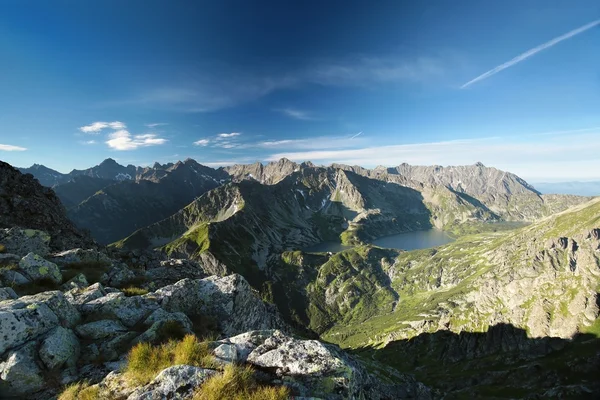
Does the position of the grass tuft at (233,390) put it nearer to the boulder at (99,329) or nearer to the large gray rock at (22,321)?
the boulder at (99,329)

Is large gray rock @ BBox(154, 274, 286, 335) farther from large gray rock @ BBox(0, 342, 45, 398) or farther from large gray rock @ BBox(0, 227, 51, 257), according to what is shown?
large gray rock @ BBox(0, 227, 51, 257)

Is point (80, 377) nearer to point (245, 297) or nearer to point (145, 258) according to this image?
point (245, 297)

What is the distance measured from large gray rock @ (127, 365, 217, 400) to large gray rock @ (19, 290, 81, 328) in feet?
26.6

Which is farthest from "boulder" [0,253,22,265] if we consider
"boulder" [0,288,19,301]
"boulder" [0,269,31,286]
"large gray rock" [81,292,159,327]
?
"large gray rock" [81,292,159,327]

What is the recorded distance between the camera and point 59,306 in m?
14.2

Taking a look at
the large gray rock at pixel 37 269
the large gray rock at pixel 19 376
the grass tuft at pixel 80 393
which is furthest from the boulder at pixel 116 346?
the large gray rock at pixel 37 269

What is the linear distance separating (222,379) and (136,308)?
11.1 metres

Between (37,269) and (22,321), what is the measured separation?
1180 cm

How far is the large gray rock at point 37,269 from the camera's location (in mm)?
20203

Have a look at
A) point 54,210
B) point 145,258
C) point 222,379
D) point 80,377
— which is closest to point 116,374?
point 80,377

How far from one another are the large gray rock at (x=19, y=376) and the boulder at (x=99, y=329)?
109 inches

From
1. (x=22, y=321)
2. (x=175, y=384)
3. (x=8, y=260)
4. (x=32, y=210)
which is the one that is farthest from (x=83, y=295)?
(x=32, y=210)

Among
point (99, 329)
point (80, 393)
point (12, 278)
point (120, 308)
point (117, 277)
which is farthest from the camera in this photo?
point (117, 277)

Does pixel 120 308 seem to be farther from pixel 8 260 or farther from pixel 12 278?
pixel 8 260
